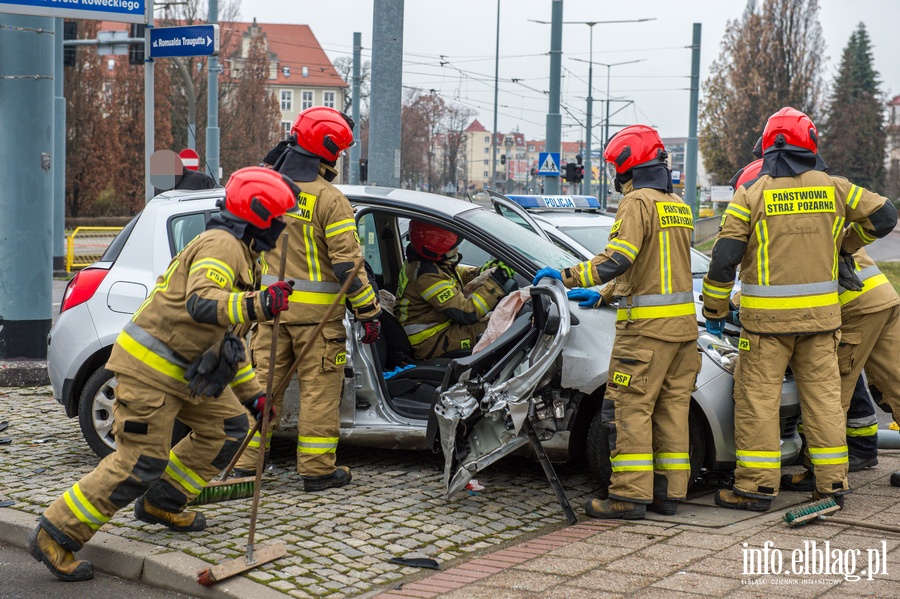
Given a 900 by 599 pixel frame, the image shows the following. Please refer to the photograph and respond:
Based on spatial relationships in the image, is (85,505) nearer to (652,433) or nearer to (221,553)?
(221,553)

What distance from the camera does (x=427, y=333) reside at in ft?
20.7

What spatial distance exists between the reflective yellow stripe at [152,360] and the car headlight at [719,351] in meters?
2.69

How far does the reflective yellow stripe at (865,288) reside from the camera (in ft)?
18.6

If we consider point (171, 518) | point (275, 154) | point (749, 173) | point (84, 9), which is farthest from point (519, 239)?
point (84, 9)

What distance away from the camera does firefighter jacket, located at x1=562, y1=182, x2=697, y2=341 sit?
195 inches

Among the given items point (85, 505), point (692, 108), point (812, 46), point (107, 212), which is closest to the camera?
point (85, 505)

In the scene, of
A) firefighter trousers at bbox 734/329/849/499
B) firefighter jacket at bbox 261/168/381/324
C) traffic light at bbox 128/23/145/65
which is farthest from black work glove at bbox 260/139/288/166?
traffic light at bbox 128/23/145/65

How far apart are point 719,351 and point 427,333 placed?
1855 millimetres

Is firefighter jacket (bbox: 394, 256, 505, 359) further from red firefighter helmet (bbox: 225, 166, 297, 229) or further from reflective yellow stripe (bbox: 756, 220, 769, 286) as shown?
red firefighter helmet (bbox: 225, 166, 297, 229)

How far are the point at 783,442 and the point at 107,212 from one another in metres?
42.7

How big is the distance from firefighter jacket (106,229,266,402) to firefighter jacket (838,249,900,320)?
3392mm

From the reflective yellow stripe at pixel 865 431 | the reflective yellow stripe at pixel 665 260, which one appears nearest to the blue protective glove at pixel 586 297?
the reflective yellow stripe at pixel 665 260

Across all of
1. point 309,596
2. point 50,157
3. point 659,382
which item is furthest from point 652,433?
point 50,157

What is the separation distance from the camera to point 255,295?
4160 millimetres
